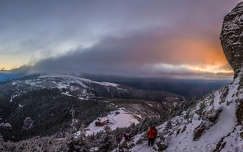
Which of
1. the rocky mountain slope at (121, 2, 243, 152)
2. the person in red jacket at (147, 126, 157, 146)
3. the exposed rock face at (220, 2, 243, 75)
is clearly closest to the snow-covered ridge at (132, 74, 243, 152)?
the rocky mountain slope at (121, 2, 243, 152)

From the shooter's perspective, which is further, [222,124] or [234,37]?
[234,37]

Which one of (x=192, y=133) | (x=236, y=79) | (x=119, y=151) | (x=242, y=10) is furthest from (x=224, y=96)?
(x=119, y=151)

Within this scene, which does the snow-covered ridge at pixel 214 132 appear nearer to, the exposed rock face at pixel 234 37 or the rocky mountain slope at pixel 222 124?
the rocky mountain slope at pixel 222 124

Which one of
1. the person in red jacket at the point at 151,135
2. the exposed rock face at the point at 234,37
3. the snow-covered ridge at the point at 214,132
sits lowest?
the person in red jacket at the point at 151,135

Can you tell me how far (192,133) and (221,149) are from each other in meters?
5.83

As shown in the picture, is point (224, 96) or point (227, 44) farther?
point (227, 44)

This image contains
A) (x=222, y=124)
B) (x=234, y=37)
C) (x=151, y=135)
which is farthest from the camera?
(x=151, y=135)

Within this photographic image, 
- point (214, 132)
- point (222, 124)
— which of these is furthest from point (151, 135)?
point (222, 124)

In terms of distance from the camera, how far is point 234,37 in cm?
2202

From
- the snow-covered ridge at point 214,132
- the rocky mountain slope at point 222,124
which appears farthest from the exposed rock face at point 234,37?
the snow-covered ridge at point 214,132

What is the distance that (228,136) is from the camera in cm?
1494

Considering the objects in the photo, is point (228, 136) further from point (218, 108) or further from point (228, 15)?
point (228, 15)

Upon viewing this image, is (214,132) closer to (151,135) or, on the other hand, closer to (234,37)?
(151,135)

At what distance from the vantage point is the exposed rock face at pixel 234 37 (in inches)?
845
